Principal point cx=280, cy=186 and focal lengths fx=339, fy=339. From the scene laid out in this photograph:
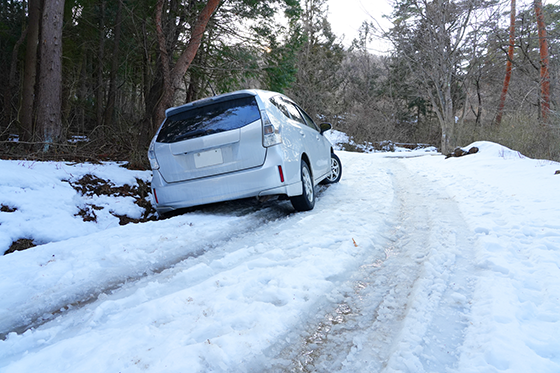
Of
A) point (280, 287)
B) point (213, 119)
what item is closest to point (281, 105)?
point (213, 119)

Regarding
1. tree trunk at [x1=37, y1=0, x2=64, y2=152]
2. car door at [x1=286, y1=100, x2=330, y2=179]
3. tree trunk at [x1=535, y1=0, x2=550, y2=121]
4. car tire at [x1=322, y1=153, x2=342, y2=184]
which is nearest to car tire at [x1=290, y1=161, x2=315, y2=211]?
car door at [x1=286, y1=100, x2=330, y2=179]

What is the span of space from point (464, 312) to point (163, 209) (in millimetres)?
3841

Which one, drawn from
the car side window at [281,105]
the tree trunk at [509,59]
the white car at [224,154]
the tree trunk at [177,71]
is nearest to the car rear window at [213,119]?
the white car at [224,154]

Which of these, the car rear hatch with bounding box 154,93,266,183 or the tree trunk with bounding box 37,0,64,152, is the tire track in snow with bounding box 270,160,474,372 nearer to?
the car rear hatch with bounding box 154,93,266,183

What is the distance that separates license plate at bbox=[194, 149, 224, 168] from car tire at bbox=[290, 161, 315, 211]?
1.20 metres

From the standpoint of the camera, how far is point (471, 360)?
1.78 meters

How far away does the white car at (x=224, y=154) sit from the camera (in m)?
4.37

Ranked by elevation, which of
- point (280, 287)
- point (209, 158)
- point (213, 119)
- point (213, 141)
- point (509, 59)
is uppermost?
point (509, 59)

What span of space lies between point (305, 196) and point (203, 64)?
7.73 meters

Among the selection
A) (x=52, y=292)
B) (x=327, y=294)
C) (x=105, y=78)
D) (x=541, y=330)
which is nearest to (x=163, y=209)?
(x=52, y=292)

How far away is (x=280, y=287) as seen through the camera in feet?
8.30

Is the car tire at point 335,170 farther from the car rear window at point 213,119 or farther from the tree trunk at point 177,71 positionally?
the tree trunk at point 177,71

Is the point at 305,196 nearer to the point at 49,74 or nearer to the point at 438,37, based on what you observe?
the point at 49,74

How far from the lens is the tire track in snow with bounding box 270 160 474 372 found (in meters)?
1.83
